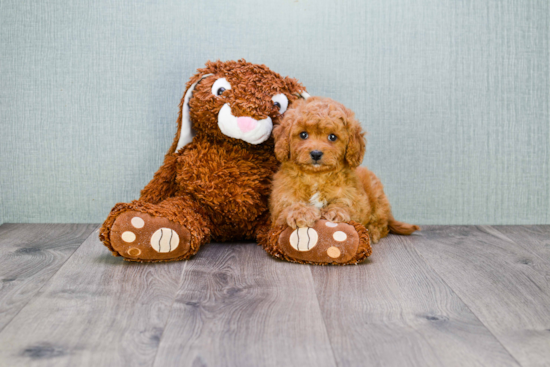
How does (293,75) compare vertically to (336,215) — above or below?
above

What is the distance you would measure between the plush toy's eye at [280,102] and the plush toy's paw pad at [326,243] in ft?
1.21

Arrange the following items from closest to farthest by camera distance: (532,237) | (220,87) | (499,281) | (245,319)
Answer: (245,319) < (499,281) < (220,87) < (532,237)

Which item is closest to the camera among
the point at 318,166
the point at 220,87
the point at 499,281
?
the point at 499,281

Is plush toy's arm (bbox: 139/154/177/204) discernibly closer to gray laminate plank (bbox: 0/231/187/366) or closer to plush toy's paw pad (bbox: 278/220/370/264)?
gray laminate plank (bbox: 0/231/187/366)

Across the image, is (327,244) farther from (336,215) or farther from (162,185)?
(162,185)

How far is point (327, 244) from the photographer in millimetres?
1365

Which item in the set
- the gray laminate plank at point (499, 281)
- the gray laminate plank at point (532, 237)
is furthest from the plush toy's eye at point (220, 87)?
the gray laminate plank at point (532, 237)

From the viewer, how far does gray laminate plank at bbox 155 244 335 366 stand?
892 millimetres

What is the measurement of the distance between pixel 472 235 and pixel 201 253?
2.97 feet

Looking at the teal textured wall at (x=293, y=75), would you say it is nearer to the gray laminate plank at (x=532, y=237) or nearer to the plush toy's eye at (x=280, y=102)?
the gray laminate plank at (x=532, y=237)

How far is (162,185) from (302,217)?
1.58 ft

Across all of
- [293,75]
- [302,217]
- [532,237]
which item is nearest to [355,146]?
[302,217]

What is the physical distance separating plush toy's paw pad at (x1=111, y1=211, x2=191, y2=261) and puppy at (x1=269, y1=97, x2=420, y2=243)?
0.29m

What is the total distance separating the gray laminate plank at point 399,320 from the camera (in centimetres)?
90
